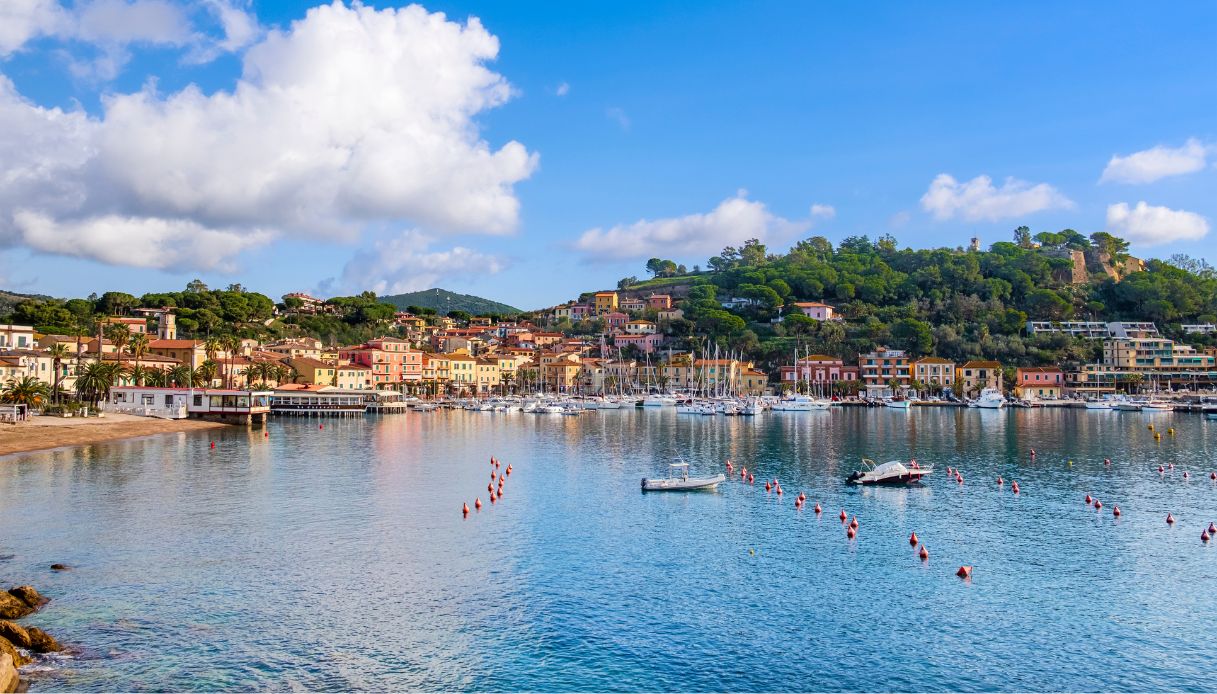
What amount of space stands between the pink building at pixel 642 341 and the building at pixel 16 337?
8997cm

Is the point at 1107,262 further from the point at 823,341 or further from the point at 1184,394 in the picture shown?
the point at 823,341

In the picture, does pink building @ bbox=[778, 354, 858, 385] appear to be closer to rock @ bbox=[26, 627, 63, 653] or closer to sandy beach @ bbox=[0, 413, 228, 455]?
sandy beach @ bbox=[0, 413, 228, 455]

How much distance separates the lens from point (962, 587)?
77.4 feet

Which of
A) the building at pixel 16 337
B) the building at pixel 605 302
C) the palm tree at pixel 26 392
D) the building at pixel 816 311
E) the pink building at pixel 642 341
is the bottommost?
the palm tree at pixel 26 392

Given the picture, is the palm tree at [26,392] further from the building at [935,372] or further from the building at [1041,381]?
the building at [1041,381]

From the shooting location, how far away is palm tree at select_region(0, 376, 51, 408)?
64062mm

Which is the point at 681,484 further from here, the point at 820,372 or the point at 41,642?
the point at 820,372

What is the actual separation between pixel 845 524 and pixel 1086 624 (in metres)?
11.8

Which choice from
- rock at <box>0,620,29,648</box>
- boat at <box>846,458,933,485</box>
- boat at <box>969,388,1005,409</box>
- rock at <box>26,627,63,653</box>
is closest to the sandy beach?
rock at <box>0,620,29,648</box>

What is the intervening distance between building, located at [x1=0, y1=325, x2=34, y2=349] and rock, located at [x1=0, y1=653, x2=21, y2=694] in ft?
267

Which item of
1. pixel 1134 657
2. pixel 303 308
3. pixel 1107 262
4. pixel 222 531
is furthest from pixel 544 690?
pixel 1107 262

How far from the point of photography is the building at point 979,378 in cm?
12556

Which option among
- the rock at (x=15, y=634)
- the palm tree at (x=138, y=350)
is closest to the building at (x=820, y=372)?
the palm tree at (x=138, y=350)

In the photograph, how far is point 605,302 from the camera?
600ft
